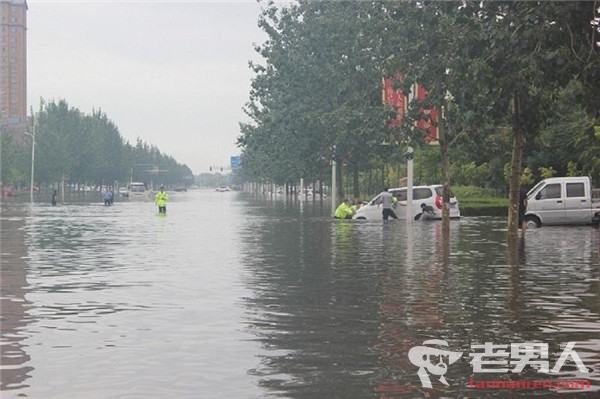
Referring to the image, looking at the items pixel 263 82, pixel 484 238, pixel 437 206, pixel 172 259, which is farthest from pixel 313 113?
pixel 172 259

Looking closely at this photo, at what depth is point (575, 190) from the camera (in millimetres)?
40594

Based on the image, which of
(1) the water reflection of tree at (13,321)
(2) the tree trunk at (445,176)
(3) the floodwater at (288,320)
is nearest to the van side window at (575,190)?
(2) the tree trunk at (445,176)

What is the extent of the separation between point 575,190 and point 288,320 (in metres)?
30.4

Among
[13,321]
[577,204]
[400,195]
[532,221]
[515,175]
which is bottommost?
[13,321]

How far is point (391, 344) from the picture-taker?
10453 mm

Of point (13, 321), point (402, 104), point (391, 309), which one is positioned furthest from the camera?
point (402, 104)

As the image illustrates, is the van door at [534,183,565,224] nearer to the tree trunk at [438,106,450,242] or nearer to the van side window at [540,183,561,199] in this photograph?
the van side window at [540,183,561,199]

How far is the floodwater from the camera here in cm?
848

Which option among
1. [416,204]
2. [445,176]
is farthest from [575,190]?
[416,204]

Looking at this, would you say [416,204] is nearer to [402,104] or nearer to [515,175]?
[402,104]

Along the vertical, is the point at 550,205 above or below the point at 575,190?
below

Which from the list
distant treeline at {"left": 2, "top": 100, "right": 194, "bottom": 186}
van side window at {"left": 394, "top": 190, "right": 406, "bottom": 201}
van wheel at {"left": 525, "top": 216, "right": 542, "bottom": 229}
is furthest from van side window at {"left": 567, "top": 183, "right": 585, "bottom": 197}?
distant treeline at {"left": 2, "top": 100, "right": 194, "bottom": 186}

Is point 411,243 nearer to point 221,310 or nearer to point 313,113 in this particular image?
point 221,310

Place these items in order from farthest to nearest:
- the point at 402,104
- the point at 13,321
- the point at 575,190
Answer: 1. the point at 402,104
2. the point at 575,190
3. the point at 13,321
